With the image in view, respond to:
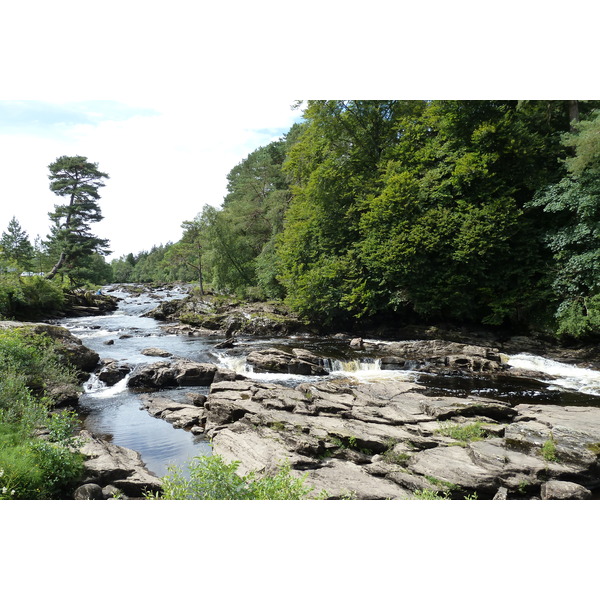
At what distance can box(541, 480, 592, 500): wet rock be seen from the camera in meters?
4.65

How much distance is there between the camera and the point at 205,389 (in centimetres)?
1039

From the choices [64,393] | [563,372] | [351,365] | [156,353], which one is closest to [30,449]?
[64,393]

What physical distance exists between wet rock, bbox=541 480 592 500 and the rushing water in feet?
14.2

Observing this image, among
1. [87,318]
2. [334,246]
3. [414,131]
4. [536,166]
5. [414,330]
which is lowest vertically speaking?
[87,318]

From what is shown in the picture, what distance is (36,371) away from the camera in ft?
24.3

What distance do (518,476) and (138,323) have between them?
20714 mm

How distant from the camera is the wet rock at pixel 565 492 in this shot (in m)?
4.65

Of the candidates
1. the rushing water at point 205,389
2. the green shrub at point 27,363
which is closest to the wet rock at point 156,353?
the rushing water at point 205,389

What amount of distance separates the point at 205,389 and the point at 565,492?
7.96 m

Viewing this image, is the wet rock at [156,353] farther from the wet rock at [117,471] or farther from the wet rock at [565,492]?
the wet rock at [565,492]

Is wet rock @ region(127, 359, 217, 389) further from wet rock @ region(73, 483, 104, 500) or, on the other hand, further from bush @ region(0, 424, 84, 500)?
wet rock @ region(73, 483, 104, 500)

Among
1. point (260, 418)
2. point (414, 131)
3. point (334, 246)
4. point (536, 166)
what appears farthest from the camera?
point (334, 246)

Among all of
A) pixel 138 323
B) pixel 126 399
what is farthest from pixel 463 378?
pixel 138 323

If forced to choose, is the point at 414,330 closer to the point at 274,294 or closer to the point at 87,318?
the point at 274,294
